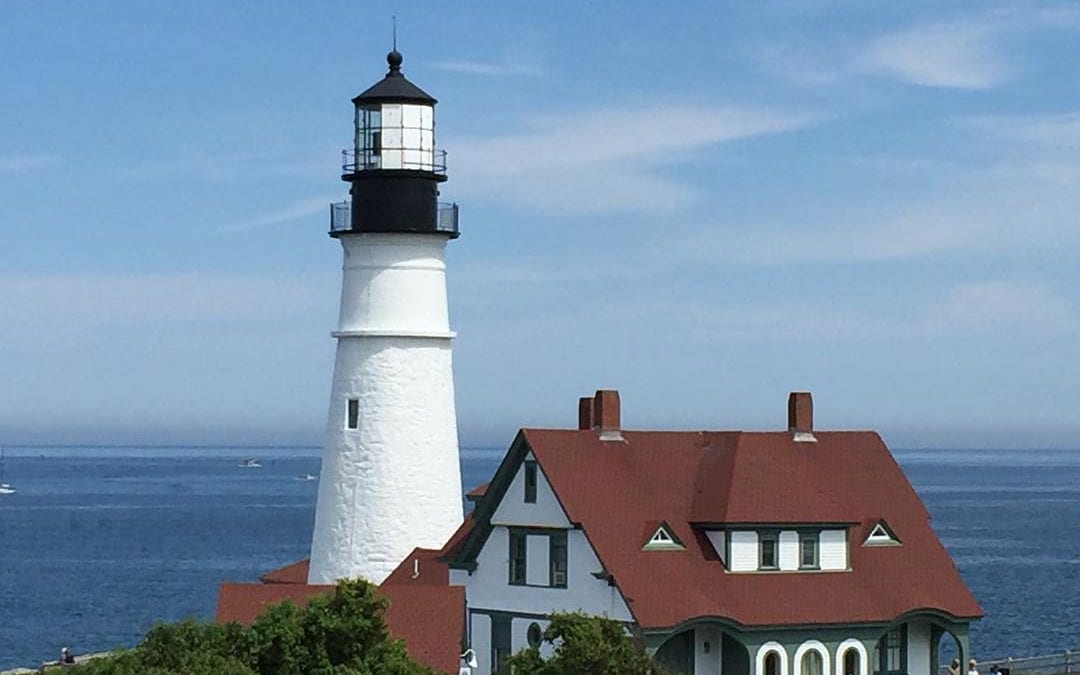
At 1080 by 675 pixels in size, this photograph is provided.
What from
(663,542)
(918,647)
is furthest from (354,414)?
(918,647)

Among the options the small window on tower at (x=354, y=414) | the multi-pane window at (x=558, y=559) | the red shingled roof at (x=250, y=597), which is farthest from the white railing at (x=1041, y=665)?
the red shingled roof at (x=250, y=597)

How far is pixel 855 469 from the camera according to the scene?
40938 millimetres

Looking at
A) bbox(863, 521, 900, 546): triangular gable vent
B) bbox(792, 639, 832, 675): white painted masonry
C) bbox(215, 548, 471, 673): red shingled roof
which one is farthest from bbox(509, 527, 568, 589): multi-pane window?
bbox(863, 521, 900, 546): triangular gable vent

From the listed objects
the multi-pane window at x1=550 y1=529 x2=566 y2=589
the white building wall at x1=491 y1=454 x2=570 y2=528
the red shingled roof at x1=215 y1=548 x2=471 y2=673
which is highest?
the white building wall at x1=491 y1=454 x2=570 y2=528

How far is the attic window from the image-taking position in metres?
37.2

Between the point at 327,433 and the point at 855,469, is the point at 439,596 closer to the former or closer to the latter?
the point at 327,433

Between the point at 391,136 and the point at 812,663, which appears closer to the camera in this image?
the point at 812,663

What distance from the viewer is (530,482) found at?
37.8 meters

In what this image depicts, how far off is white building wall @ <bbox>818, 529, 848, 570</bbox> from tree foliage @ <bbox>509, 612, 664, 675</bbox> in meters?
9.44

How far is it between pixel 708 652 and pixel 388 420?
353 inches

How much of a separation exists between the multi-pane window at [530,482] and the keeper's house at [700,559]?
0.02 m

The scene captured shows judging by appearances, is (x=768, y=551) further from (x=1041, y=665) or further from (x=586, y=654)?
(x=586, y=654)

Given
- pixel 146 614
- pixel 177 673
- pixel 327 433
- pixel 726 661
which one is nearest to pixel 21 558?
pixel 146 614

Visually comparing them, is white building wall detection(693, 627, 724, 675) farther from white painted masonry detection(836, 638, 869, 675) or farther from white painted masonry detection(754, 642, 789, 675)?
white painted masonry detection(836, 638, 869, 675)
